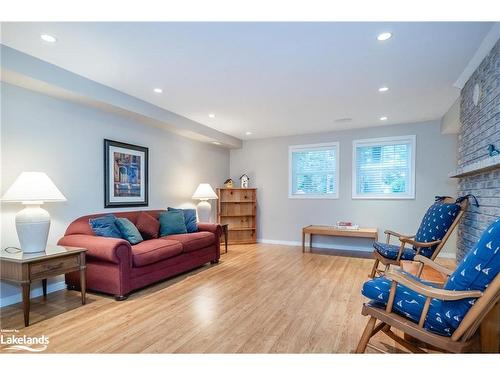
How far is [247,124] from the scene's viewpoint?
4.96 meters

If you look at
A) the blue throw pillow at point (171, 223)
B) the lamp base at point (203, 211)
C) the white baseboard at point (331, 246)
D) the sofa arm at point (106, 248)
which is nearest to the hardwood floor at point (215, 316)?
the sofa arm at point (106, 248)

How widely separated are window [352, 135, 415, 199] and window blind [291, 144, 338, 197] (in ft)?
1.43

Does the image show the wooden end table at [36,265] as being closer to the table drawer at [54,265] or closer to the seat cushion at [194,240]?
the table drawer at [54,265]

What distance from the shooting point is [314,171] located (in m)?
5.75

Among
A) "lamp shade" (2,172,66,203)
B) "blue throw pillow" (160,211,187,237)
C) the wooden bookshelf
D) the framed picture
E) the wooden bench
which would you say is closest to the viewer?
"lamp shade" (2,172,66,203)

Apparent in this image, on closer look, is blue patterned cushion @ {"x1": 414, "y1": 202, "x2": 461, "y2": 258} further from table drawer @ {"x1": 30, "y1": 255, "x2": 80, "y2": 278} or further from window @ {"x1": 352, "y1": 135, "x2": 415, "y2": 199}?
table drawer @ {"x1": 30, "y1": 255, "x2": 80, "y2": 278}

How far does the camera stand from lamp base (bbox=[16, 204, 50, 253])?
8.12ft

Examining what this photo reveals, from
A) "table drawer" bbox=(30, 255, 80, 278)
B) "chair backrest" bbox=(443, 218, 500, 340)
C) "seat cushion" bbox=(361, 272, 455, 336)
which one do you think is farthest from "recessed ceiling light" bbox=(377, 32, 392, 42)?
"table drawer" bbox=(30, 255, 80, 278)

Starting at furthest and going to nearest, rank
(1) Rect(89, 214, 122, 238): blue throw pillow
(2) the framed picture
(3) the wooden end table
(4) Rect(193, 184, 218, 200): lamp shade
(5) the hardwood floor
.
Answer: (4) Rect(193, 184, 218, 200): lamp shade, (2) the framed picture, (1) Rect(89, 214, 122, 238): blue throw pillow, (3) the wooden end table, (5) the hardwood floor

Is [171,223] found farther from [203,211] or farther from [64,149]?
[64,149]

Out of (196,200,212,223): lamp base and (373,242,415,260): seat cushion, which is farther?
(196,200,212,223): lamp base

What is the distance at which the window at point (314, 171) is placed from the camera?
5543 mm

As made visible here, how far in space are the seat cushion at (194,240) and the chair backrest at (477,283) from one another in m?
2.95
